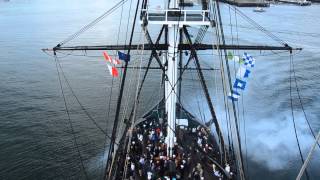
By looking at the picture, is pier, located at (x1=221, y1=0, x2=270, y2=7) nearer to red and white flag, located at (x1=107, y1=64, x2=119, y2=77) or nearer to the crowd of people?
the crowd of people

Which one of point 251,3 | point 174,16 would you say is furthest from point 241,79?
point 251,3

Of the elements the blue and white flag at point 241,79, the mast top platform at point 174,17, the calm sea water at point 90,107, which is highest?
the mast top platform at point 174,17

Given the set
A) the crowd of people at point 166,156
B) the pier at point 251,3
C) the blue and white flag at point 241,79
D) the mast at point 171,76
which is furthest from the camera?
the pier at point 251,3

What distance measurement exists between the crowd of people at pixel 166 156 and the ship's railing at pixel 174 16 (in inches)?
312

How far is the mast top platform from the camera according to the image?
21.1 metres

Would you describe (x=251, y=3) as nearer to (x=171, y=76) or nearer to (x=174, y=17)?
(x=174, y=17)

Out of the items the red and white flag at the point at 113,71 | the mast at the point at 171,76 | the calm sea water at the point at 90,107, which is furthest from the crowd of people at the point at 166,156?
the red and white flag at the point at 113,71

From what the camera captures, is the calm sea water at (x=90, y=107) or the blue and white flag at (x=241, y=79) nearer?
the blue and white flag at (x=241, y=79)

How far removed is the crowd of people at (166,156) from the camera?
21.3 metres

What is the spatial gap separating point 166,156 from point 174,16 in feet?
28.1

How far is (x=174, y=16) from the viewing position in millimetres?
21875

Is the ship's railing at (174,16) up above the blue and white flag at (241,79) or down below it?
above

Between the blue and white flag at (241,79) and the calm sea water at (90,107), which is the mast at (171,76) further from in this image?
the blue and white flag at (241,79)

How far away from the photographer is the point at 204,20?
21.7 m
